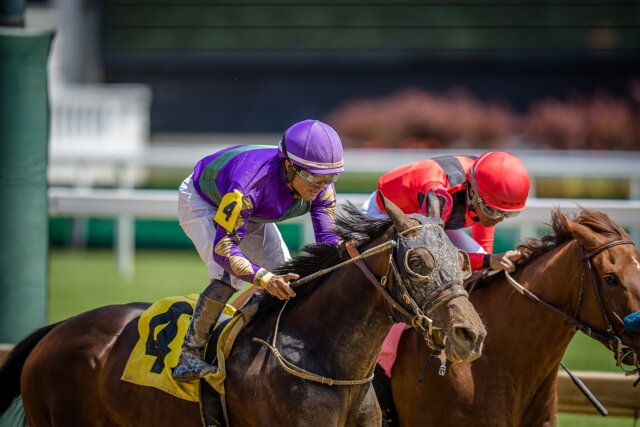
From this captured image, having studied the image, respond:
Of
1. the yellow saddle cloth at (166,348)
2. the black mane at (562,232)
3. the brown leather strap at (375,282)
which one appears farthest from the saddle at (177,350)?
the black mane at (562,232)

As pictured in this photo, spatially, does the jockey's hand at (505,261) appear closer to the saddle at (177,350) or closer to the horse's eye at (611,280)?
the horse's eye at (611,280)

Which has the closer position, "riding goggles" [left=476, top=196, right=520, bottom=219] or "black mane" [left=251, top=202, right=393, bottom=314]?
"black mane" [left=251, top=202, right=393, bottom=314]

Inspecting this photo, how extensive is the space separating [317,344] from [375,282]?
0.36 metres

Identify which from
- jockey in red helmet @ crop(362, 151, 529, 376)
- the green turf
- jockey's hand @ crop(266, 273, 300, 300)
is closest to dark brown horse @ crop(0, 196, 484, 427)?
jockey's hand @ crop(266, 273, 300, 300)

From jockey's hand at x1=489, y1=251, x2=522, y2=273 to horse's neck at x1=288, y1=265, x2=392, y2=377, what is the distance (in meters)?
0.93

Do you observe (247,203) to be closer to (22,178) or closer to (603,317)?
(603,317)

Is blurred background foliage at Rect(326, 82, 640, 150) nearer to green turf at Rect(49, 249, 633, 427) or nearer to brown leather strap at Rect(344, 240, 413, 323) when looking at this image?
green turf at Rect(49, 249, 633, 427)

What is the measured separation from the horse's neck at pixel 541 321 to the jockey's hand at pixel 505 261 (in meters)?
0.10

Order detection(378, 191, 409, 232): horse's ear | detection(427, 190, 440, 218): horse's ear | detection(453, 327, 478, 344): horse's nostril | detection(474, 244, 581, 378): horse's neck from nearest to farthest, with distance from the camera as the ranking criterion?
detection(453, 327, 478, 344): horse's nostril < detection(378, 191, 409, 232): horse's ear < detection(427, 190, 440, 218): horse's ear < detection(474, 244, 581, 378): horse's neck

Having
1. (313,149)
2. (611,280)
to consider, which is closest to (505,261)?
(611,280)

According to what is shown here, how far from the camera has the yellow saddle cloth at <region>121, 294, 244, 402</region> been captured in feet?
13.6

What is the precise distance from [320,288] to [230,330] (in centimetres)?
41

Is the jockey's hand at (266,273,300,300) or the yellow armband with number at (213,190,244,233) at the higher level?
the yellow armband with number at (213,190,244,233)

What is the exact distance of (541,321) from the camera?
4.55 meters
